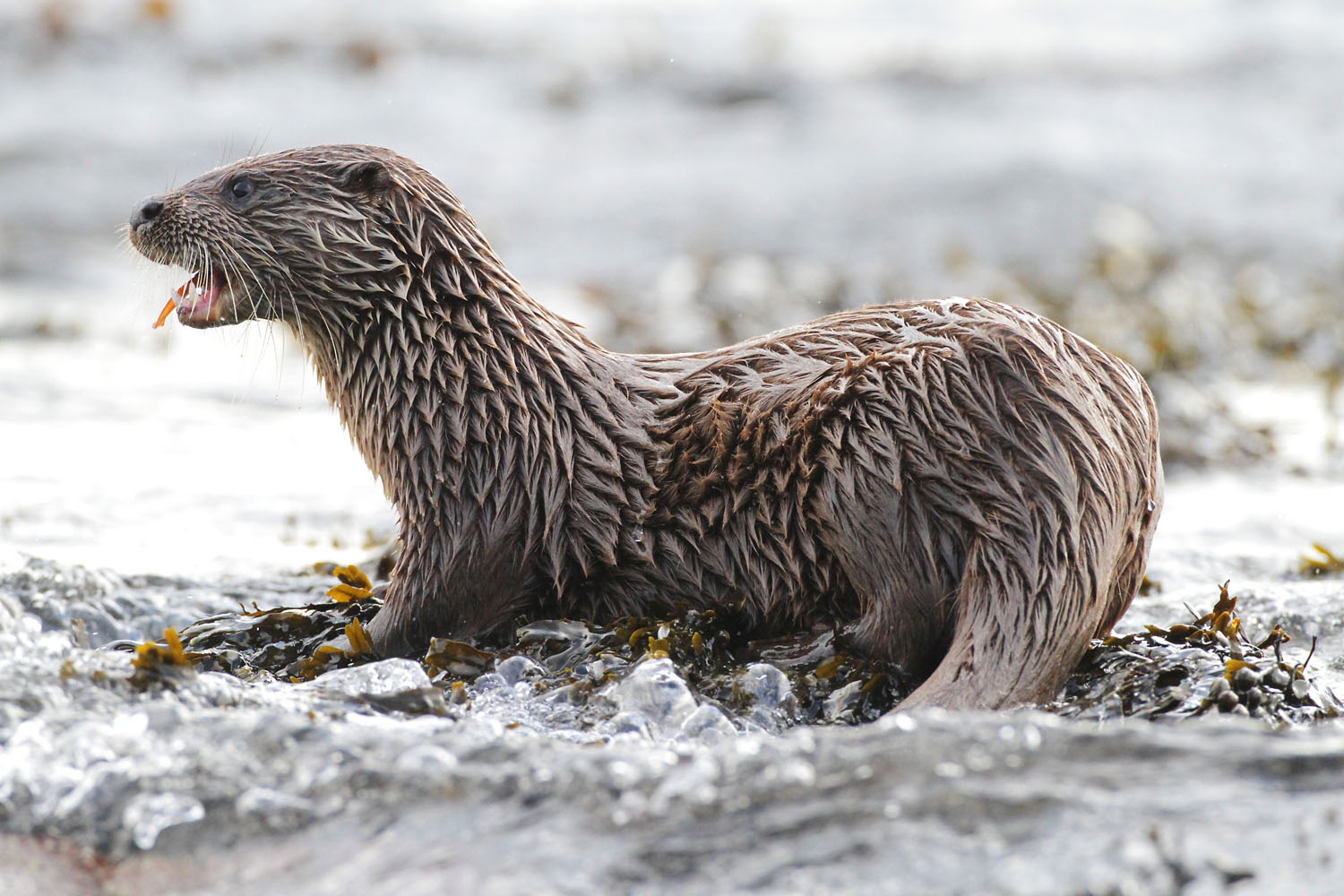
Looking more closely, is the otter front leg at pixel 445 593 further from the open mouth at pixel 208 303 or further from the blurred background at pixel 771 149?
the blurred background at pixel 771 149

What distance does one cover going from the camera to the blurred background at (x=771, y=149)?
9.15 m

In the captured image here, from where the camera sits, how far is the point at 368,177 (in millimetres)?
3580

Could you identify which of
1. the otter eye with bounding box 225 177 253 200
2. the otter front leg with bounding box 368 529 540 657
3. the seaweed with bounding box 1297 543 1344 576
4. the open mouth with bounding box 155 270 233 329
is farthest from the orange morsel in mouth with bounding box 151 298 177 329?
the seaweed with bounding box 1297 543 1344 576

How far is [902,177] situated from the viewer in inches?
501

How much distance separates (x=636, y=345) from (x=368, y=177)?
14.6 feet

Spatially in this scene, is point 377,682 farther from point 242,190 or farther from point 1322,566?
point 1322,566

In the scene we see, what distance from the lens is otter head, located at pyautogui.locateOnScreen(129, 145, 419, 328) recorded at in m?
3.53

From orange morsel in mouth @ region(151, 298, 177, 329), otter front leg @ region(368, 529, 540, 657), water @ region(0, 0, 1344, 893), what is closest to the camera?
water @ region(0, 0, 1344, 893)

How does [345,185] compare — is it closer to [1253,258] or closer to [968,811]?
[968,811]

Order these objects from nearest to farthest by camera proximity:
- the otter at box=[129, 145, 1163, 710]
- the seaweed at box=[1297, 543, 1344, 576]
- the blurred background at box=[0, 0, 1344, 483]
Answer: the otter at box=[129, 145, 1163, 710] → the seaweed at box=[1297, 543, 1344, 576] → the blurred background at box=[0, 0, 1344, 483]

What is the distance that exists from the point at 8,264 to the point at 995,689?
366 inches

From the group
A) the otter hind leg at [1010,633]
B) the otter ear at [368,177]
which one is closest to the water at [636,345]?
the otter hind leg at [1010,633]

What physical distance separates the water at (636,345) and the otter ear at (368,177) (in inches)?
20.2

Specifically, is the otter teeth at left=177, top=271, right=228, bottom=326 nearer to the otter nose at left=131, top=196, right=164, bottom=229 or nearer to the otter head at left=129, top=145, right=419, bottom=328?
the otter head at left=129, top=145, right=419, bottom=328
